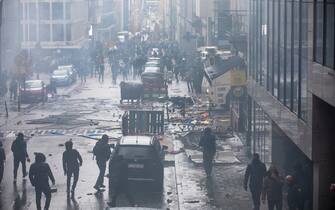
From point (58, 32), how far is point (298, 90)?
221ft

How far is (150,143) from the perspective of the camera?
23.9 metres

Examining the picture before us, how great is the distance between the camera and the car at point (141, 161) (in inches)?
923

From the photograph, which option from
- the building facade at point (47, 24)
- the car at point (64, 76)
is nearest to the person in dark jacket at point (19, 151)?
the car at point (64, 76)

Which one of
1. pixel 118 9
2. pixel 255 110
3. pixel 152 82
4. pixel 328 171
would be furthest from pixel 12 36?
pixel 118 9

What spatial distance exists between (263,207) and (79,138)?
13.3 meters

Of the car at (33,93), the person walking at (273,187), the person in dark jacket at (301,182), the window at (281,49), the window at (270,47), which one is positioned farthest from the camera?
the car at (33,93)

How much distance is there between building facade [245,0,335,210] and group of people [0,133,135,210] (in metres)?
4.06

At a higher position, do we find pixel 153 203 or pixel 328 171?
pixel 328 171

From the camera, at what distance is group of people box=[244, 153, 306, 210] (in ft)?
62.1

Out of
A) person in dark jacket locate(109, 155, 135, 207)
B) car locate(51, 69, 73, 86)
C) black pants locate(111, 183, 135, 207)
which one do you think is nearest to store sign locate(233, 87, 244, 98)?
person in dark jacket locate(109, 155, 135, 207)

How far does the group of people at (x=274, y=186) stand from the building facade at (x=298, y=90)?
254 millimetres

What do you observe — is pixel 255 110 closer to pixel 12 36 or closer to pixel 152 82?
pixel 152 82

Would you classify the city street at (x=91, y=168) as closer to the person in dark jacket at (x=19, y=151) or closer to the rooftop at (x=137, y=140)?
the person in dark jacket at (x=19, y=151)

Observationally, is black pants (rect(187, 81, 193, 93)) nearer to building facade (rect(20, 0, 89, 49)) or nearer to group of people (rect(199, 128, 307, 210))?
building facade (rect(20, 0, 89, 49))
